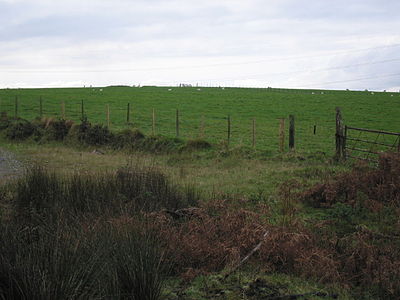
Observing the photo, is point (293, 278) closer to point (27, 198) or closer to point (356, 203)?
point (356, 203)

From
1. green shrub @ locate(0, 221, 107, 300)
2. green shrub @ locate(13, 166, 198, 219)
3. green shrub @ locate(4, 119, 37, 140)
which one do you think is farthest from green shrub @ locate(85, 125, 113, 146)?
green shrub @ locate(0, 221, 107, 300)

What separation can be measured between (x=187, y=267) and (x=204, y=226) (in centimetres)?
129

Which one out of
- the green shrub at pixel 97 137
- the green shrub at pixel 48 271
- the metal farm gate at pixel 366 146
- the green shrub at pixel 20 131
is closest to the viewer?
the green shrub at pixel 48 271

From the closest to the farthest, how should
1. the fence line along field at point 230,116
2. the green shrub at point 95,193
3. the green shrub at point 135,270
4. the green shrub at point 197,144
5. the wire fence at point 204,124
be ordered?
1. the green shrub at point 135,270
2. the green shrub at point 95,193
3. the green shrub at point 197,144
4. the wire fence at point 204,124
5. the fence line along field at point 230,116

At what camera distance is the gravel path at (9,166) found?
13.9 meters

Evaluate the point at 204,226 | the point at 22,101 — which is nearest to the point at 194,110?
the point at 22,101

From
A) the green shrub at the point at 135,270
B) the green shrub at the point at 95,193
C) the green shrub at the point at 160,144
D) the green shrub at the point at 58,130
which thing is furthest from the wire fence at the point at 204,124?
the green shrub at the point at 135,270

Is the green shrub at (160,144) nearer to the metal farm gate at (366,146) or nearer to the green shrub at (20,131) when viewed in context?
the metal farm gate at (366,146)

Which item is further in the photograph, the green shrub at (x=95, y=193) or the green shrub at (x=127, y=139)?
the green shrub at (x=127, y=139)

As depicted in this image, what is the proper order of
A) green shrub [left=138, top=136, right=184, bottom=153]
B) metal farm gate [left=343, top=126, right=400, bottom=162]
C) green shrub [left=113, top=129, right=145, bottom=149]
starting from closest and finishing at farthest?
metal farm gate [left=343, top=126, right=400, bottom=162] → green shrub [left=138, top=136, right=184, bottom=153] → green shrub [left=113, top=129, right=145, bottom=149]

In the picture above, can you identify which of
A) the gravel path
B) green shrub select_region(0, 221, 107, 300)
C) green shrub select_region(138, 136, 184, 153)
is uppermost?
green shrub select_region(0, 221, 107, 300)

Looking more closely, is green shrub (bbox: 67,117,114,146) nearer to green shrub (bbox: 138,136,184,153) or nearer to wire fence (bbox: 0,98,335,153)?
green shrub (bbox: 138,136,184,153)

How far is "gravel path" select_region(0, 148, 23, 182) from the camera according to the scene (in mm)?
13875

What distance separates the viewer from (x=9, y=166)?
1605cm
